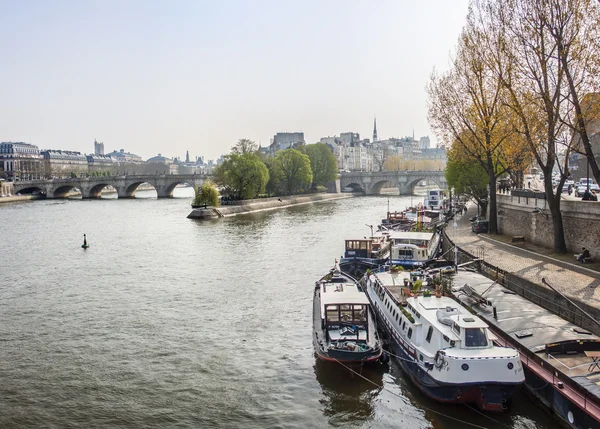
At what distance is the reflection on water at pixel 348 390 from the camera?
59.7 feet

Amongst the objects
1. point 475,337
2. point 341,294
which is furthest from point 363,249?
point 475,337

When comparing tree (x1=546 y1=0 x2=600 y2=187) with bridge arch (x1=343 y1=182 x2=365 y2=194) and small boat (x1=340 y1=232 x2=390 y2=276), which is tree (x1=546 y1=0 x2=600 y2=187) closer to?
small boat (x1=340 y1=232 x2=390 y2=276)

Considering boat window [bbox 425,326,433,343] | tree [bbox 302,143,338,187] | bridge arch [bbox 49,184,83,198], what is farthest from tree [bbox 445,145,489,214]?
bridge arch [bbox 49,184,83,198]

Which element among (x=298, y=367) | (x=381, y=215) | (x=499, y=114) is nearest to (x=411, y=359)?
(x=298, y=367)

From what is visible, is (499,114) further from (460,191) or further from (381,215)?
(381,215)

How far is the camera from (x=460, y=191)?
61875mm

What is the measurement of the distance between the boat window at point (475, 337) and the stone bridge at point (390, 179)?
116 meters

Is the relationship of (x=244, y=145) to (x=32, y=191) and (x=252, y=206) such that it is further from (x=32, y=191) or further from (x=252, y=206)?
(x=32, y=191)

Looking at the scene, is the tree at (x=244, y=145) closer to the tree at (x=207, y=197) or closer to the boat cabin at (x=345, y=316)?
the tree at (x=207, y=197)

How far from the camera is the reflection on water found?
Answer: 59.7 feet

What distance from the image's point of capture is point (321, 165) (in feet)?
408

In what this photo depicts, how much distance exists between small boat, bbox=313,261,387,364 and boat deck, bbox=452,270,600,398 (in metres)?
4.11

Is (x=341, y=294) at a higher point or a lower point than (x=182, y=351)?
higher

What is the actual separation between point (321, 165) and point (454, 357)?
10829cm
